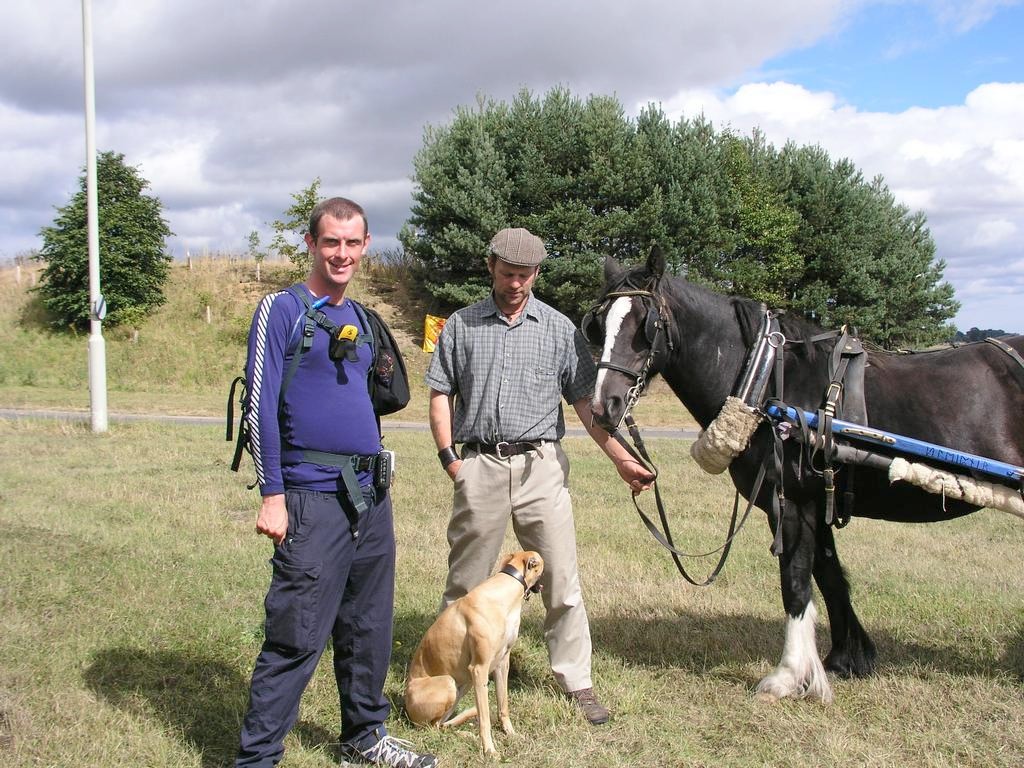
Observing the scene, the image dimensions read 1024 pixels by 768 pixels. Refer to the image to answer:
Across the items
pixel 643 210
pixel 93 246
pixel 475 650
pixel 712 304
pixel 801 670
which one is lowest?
pixel 801 670

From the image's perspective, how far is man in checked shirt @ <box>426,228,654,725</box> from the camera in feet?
12.5

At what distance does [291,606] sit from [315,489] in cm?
45

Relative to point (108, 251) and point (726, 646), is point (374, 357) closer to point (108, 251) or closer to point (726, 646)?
point (726, 646)

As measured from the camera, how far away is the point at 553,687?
13.9 ft

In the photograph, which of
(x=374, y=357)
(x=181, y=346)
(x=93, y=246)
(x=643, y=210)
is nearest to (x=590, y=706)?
(x=374, y=357)

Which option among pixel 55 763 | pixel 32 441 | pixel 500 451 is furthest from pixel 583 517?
pixel 32 441

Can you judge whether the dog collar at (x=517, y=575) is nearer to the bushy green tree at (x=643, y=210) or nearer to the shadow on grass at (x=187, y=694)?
the shadow on grass at (x=187, y=694)

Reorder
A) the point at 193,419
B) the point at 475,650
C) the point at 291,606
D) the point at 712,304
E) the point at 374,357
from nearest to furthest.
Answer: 1. the point at 291,606
2. the point at 374,357
3. the point at 475,650
4. the point at 712,304
5. the point at 193,419

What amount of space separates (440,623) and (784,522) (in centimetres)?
193

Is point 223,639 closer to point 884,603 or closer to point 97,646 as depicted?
point 97,646

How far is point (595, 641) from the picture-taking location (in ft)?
16.6

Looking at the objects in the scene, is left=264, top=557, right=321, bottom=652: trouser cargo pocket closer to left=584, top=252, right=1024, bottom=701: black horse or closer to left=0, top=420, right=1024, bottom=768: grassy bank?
left=0, top=420, right=1024, bottom=768: grassy bank

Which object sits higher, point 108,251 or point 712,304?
point 108,251

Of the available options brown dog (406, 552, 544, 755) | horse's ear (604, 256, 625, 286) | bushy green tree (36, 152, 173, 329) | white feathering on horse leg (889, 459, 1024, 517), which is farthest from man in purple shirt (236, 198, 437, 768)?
bushy green tree (36, 152, 173, 329)
